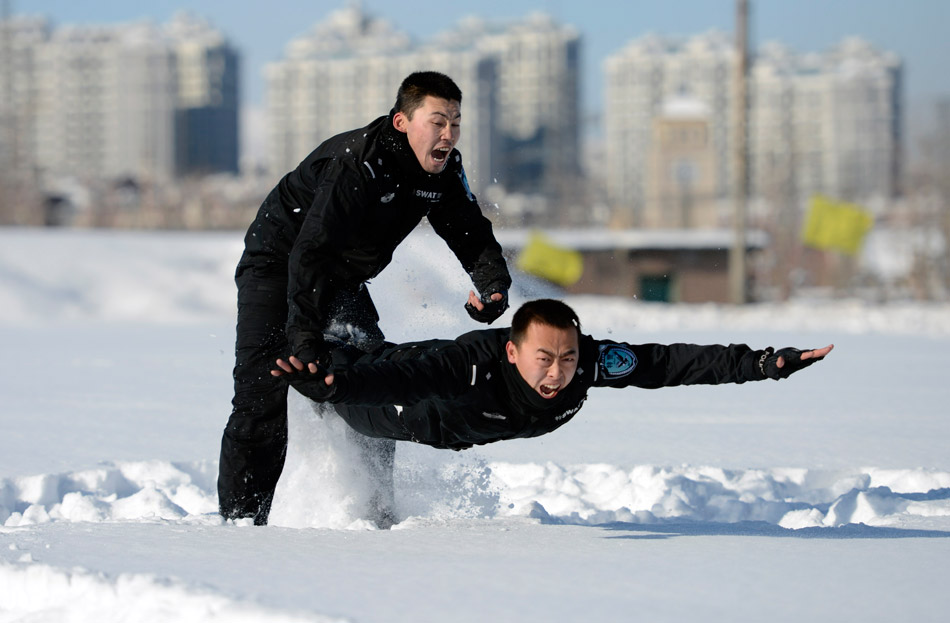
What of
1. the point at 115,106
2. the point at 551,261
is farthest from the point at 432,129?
the point at 115,106

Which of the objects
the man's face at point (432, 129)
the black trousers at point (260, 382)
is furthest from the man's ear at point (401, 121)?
the black trousers at point (260, 382)

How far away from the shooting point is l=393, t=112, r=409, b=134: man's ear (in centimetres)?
407

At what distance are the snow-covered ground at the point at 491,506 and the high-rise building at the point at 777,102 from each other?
77034 millimetres

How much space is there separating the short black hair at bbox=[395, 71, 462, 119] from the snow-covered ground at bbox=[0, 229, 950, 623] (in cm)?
130

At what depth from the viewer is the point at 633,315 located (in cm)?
1727

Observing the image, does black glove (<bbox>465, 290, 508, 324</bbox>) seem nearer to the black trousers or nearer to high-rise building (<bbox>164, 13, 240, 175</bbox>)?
the black trousers

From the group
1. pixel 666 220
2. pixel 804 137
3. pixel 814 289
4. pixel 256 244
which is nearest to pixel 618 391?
pixel 256 244

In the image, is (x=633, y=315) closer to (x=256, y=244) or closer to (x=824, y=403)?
(x=824, y=403)

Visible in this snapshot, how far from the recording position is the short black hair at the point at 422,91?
13.1ft

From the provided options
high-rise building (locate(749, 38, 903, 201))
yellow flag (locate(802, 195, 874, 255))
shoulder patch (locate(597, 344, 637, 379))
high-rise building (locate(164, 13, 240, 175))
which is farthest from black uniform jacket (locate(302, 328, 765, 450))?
high-rise building (locate(164, 13, 240, 175))

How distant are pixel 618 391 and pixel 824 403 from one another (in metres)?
1.70

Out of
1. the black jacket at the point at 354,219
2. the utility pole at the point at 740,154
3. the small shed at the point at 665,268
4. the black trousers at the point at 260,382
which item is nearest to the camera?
the black jacket at the point at 354,219

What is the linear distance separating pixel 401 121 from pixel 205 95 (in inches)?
5358

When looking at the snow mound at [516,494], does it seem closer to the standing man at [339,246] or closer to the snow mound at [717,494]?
the snow mound at [717,494]
